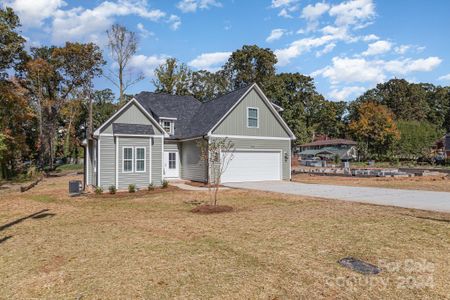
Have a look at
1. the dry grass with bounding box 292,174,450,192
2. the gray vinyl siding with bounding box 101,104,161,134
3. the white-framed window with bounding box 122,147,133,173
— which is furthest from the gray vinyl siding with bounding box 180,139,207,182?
the dry grass with bounding box 292,174,450,192

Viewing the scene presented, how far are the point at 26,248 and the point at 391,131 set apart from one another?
185 feet

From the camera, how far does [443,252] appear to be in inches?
259

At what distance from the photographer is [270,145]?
24.2 m

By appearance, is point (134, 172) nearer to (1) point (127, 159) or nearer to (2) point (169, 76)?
(1) point (127, 159)

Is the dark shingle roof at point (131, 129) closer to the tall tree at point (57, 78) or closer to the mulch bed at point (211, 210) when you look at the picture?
the mulch bed at point (211, 210)

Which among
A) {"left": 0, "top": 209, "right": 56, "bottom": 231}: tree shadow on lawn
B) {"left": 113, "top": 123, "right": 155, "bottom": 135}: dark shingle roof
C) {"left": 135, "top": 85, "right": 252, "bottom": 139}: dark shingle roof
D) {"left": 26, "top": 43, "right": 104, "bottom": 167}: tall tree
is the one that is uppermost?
{"left": 26, "top": 43, "right": 104, "bottom": 167}: tall tree

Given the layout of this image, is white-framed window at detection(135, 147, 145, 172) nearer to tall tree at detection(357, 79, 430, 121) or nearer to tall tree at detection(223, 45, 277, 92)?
tall tree at detection(223, 45, 277, 92)

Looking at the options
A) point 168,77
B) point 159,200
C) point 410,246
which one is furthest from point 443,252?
point 168,77

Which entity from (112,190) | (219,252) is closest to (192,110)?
(112,190)

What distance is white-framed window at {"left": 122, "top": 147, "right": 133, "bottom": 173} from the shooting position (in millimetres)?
18878

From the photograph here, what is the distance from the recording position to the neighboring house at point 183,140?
1875 cm

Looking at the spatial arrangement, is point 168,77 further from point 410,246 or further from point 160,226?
point 410,246

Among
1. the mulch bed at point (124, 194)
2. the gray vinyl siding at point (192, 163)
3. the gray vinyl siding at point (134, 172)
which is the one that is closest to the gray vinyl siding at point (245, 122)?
the gray vinyl siding at point (192, 163)

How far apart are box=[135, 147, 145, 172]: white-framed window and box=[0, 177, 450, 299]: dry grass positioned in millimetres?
7176
